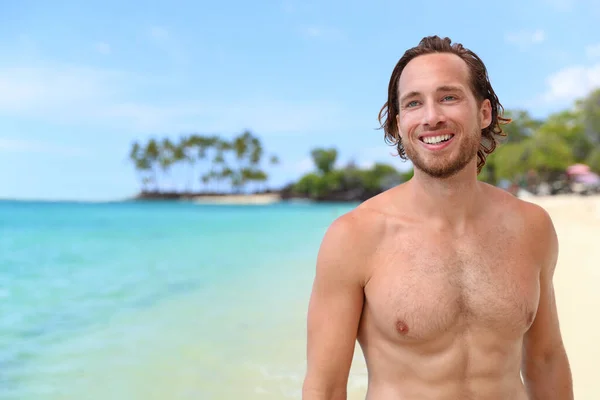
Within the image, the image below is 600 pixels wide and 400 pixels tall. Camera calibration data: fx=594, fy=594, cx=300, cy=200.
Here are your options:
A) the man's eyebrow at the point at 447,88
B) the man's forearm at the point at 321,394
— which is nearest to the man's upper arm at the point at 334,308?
the man's forearm at the point at 321,394

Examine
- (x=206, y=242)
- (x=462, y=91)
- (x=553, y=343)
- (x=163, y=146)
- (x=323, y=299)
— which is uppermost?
(x=163, y=146)

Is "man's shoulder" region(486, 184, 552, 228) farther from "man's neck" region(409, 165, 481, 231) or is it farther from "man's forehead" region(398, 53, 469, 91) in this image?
"man's forehead" region(398, 53, 469, 91)

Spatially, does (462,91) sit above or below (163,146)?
below

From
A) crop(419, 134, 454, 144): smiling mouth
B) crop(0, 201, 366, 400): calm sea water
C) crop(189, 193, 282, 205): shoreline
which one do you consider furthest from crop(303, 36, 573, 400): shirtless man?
crop(189, 193, 282, 205): shoreline

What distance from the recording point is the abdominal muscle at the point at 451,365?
69.6 inches

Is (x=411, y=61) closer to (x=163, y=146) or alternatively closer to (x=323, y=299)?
(x=323, y=299)

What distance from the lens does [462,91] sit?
173 cm

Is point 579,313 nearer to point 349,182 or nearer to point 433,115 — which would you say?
point 433,115

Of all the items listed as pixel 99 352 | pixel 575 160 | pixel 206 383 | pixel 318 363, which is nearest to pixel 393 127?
pixel 318 363

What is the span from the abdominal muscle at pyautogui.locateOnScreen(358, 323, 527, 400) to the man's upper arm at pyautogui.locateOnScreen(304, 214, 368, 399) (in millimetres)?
137

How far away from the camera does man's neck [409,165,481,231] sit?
1.80 m

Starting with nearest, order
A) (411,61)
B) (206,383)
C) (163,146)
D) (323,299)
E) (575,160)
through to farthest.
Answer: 1. (323,299)
2. (411,61)
3. (206,383)
4. (575,160)
5. (163,146)

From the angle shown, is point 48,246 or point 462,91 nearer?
point 462,91

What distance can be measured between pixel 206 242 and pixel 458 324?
19.2 m
